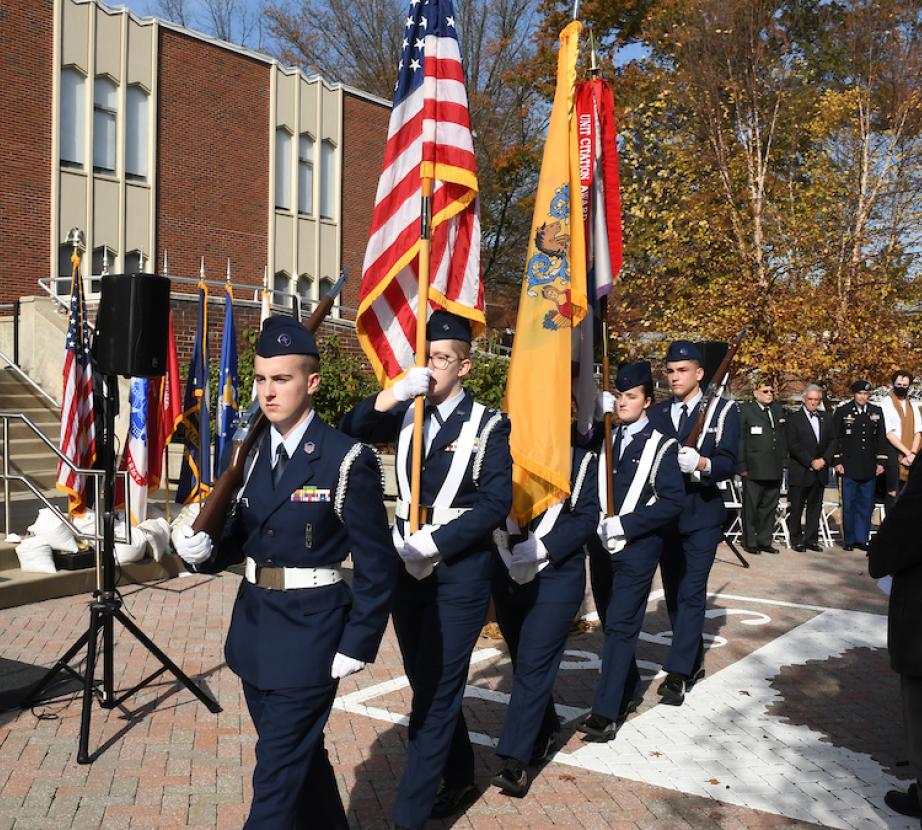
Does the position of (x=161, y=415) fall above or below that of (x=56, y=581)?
above

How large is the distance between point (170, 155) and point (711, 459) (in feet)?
72.5

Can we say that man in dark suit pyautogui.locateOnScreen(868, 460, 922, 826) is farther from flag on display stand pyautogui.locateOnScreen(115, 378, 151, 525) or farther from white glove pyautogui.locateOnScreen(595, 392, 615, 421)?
flag on display stand pyautogui.locateOnScreen(115, 378, 151, 525)

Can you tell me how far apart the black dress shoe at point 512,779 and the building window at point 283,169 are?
→ 26.1 meters

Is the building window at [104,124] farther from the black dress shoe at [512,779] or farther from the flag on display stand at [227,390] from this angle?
the black dress shoe at [512,779]

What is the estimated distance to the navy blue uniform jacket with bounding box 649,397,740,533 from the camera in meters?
7.12

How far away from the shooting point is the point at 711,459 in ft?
23.6

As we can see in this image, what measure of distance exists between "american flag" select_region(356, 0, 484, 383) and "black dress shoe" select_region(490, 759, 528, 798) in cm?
208

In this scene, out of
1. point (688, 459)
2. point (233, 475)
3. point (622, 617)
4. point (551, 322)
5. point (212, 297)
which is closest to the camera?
point (233, 475)

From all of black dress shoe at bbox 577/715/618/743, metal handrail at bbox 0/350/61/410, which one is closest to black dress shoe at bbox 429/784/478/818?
black dress shoe at bbox 577/715/618/743

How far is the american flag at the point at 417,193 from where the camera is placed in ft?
18.5

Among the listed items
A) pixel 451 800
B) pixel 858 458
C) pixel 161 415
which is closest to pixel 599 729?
pixel 451 800

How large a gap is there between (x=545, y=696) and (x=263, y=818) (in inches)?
79.3

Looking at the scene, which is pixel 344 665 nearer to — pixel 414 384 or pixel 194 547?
pixel 194 547

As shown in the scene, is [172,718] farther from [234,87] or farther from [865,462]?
[234,87]
